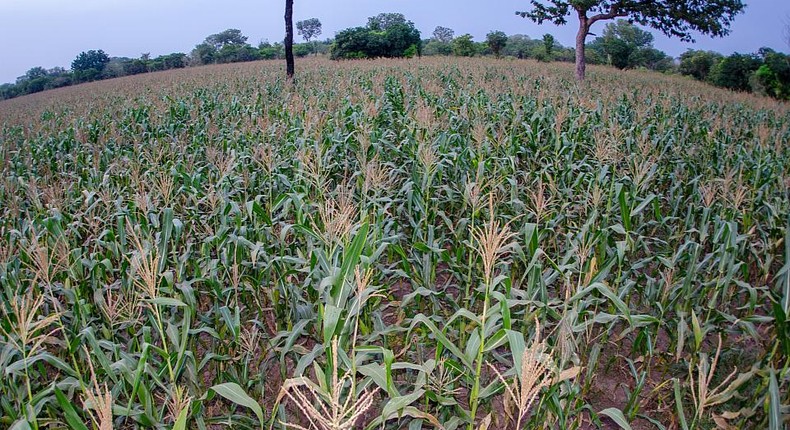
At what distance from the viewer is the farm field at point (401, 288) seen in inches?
84.7

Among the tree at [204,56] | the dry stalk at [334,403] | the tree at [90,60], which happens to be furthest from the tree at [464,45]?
the tree at [90,60]

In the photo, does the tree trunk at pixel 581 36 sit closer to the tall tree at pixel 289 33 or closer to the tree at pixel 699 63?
the tall tree at pixel 289 33

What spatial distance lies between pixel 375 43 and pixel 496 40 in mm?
9739

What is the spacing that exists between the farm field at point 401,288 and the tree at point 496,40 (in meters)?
28.9

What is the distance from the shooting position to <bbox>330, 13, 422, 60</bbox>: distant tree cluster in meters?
31.1

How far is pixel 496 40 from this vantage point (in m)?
34.2

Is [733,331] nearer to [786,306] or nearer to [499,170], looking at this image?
[786,306]

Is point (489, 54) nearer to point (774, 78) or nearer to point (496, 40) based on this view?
point (496, 40)

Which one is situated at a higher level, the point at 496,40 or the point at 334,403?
the point at 496,40

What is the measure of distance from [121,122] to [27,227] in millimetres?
5908

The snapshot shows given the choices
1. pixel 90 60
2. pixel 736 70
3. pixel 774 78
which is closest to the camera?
pixel 774 78

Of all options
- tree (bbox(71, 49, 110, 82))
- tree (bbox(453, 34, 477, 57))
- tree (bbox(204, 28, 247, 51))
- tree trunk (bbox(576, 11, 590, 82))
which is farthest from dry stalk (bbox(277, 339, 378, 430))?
tree (bbox(204, 28, 247, 51))

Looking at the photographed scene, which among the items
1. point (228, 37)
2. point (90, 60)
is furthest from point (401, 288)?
point (228, 37)

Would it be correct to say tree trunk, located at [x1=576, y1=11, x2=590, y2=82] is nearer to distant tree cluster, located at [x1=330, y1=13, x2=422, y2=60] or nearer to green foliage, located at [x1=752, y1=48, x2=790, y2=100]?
green foliage, located at [x1=752, y1=48, x2=790, y2=100]
